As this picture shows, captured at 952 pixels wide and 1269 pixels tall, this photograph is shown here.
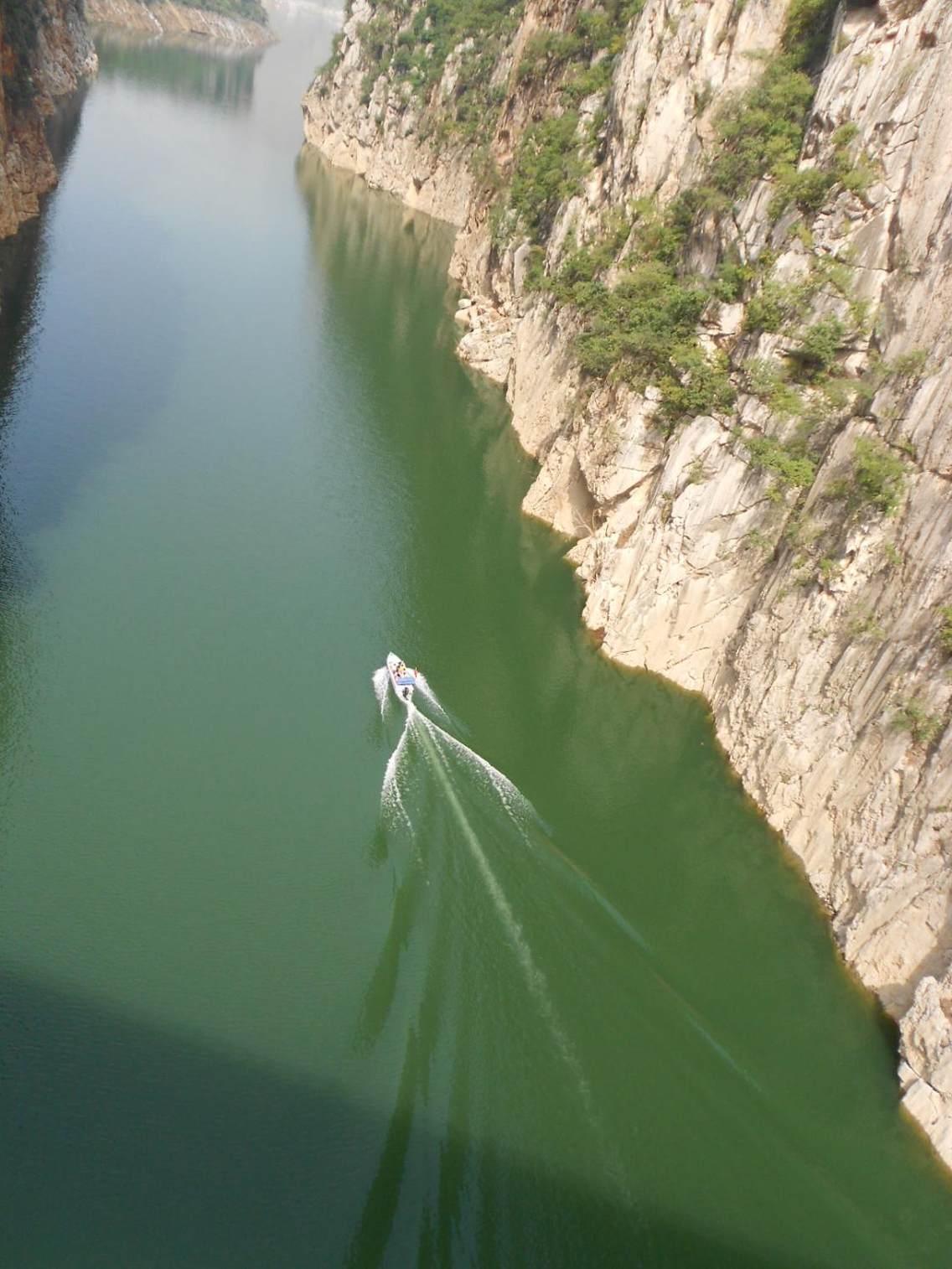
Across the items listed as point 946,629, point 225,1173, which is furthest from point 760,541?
point 225,1173

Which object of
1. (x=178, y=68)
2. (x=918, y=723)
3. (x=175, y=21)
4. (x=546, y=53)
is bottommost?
(x=918, y=723)

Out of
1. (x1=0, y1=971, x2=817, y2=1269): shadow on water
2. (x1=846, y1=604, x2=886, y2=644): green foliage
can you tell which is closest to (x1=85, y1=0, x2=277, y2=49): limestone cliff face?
(x1=846, y1=604, x2=886, y2=644): green foliage

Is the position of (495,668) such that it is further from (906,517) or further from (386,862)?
(906,517)

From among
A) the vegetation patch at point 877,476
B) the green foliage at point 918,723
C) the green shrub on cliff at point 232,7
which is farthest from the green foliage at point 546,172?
the green shrub on cliff at point 232,7

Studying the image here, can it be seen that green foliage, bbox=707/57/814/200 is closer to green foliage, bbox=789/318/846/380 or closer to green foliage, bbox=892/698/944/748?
green foliage, bbox=789/318/846/380

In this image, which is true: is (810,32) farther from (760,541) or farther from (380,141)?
(380,141)

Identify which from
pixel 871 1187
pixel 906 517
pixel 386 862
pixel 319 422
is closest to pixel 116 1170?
pixel 386 862
